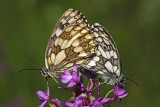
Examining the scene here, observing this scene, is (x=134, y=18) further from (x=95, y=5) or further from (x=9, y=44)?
(x=9, y=44)

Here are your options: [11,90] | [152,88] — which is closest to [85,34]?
[152,88]

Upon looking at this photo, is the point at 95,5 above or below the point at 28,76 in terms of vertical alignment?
above

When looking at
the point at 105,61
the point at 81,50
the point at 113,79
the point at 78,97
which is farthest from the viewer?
the point at 81,50

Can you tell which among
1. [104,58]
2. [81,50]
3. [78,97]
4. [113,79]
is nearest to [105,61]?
[104,58]

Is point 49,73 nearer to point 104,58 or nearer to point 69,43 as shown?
point 69,43

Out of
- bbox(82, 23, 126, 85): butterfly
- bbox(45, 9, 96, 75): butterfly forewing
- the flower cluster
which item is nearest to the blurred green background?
bbox(45, 9, 96, 75): butterfly forewing

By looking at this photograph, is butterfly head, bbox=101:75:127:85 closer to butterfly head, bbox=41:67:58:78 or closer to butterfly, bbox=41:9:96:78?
butterfly, bbox=41:9:96:78
